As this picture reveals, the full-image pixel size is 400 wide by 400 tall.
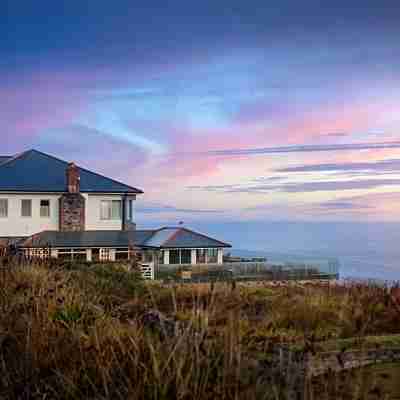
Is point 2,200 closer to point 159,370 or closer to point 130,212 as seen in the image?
point 130,212

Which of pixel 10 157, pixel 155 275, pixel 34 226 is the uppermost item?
pixel 10 157

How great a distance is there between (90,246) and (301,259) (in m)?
10.1

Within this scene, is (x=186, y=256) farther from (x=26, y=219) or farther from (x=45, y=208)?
(x=26, y=219)

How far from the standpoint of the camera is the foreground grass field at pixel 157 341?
3830mm

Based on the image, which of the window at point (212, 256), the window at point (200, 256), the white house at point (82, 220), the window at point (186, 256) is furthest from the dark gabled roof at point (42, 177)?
the window at point (212, 256)

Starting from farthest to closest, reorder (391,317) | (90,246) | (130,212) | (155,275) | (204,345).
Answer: (130,212), (90,246), (155,275), (391,317), (204,345)

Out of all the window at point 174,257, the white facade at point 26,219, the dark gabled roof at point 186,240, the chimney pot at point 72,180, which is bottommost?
the window at point 174,257

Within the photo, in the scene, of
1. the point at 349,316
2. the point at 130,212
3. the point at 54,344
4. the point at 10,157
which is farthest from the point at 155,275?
the point at 54,344

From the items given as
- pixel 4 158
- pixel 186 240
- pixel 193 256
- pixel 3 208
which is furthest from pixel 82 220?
pixel 4 158

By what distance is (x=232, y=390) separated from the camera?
3750 mm

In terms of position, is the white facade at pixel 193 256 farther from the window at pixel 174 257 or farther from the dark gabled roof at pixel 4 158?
the dark gabled roof at pixel 4 158

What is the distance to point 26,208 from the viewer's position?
32438mm

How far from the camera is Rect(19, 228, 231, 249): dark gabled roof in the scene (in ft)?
102

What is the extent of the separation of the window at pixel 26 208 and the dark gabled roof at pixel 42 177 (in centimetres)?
63
